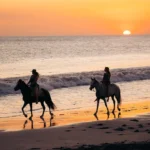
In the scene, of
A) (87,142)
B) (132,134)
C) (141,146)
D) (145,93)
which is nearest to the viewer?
(141,146)

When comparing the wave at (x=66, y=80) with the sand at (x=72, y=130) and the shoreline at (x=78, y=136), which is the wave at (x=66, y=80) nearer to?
the sand at (x=72, y=130)

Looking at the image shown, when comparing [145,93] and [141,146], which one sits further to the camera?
[145,93]

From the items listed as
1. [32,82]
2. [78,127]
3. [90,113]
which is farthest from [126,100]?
[78,127]

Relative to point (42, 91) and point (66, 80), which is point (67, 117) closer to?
point (42, 91)

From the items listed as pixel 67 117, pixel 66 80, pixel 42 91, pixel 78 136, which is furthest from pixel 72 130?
pixel 66 80

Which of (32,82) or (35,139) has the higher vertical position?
(32,82)

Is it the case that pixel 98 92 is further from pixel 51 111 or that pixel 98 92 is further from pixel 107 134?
pixel 107 134

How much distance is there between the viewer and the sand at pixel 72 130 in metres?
13.7

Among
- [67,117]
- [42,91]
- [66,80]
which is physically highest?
[42,91]

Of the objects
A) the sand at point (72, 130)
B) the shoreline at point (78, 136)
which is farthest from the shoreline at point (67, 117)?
the shoreline at point (78, 136)

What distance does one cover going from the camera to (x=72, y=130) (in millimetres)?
15719

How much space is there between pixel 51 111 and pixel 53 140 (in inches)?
288

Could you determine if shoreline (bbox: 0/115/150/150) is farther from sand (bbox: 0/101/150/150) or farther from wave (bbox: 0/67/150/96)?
wave (bbox: 0/67/150/96)

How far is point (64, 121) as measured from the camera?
60.4 feet
